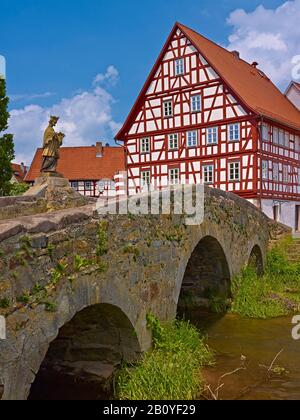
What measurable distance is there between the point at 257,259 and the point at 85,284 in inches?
424

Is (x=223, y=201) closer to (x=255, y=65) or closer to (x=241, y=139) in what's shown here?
(x=241, y=139)

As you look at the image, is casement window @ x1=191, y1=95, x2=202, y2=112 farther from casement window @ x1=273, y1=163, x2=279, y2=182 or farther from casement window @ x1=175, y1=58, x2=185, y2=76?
casement window @ x1=273, y1=163, x2=279, y2=182

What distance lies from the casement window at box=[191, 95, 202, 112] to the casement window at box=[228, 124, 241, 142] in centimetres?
215

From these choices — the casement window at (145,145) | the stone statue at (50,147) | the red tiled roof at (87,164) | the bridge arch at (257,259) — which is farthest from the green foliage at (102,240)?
the red tiled roof at (87,164)

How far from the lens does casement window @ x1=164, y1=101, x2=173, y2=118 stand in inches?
958

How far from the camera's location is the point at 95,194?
36250mm

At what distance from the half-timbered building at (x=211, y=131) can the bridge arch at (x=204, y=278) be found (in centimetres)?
1104

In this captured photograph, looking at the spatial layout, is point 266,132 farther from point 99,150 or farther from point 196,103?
point 99,150

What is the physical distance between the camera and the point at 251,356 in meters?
7.75

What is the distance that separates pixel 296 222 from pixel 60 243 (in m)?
23.1

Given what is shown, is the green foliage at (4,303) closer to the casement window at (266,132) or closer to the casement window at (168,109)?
the casement window at (266,132)

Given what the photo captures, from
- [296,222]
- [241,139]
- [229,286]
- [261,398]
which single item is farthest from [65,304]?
[296,222]

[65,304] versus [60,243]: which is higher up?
[60,243]

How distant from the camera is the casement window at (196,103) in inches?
915
